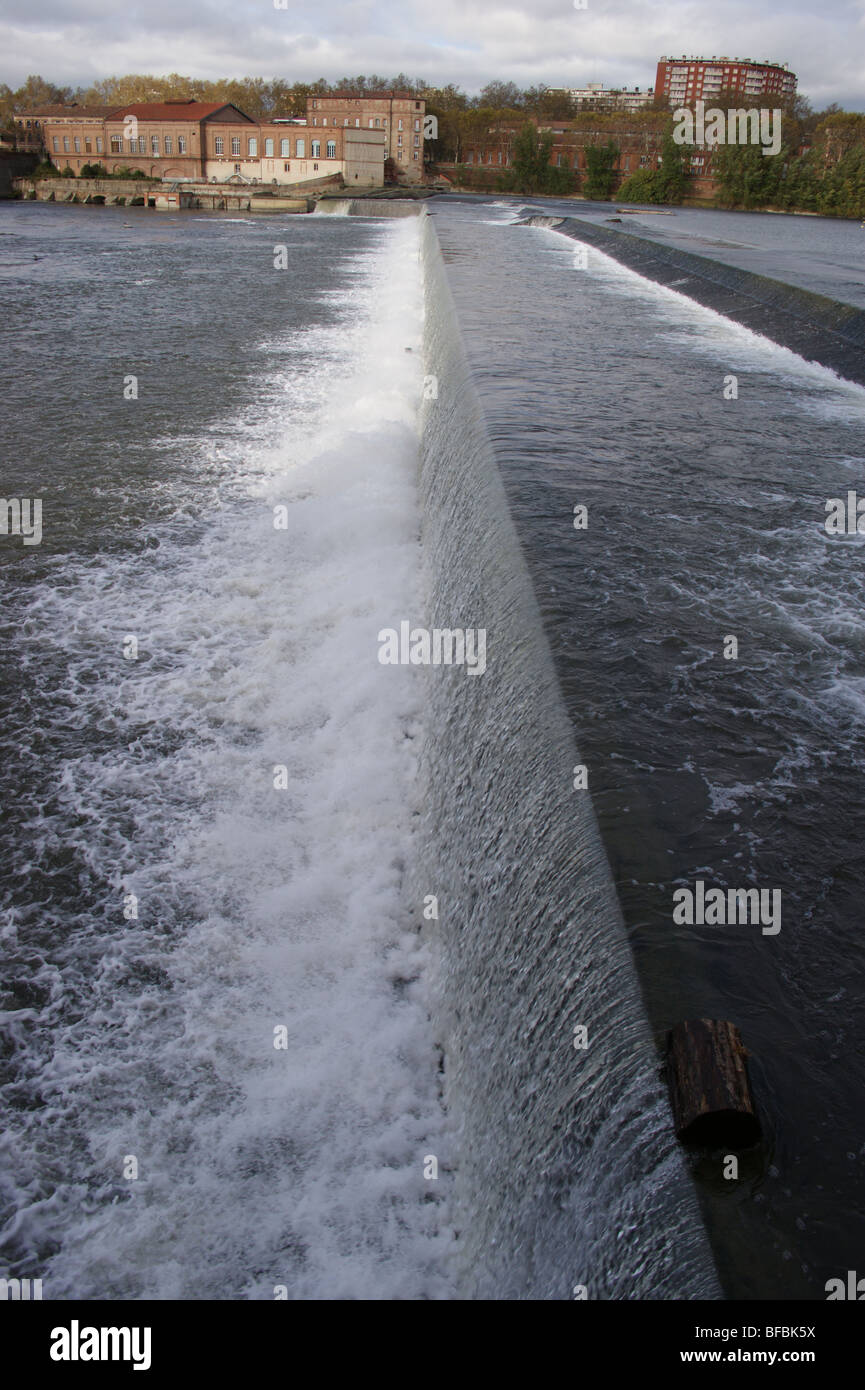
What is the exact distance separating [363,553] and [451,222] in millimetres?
27819

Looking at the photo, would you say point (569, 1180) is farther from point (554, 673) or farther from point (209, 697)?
point (209, 697)

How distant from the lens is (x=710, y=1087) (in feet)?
7.47

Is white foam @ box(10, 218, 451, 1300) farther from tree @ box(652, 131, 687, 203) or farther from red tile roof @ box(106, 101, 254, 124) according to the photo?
red tile roof @ box(106, 101, 254, 124)

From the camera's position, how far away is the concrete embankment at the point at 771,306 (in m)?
11.3

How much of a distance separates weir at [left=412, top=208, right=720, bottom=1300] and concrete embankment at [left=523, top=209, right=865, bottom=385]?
7966 millimetres

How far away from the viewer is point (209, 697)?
596cm

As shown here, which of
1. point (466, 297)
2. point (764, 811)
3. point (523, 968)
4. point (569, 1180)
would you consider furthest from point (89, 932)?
point (466, 297)

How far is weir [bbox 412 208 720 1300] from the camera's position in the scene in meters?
2.24

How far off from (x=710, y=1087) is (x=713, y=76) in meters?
168

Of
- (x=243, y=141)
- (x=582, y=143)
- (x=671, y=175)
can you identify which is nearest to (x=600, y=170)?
(x=671, y=175)

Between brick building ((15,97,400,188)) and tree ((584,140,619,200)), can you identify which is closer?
tree ((584,140,619,200))

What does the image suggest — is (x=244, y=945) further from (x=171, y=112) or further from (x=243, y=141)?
(x=171, y=112)

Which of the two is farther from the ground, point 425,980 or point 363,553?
point 363,553

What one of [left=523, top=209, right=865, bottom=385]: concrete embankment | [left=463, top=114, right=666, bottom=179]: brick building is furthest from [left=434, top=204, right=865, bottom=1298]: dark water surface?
[left=463, top=114, right=666, bottom=179]: brick building
